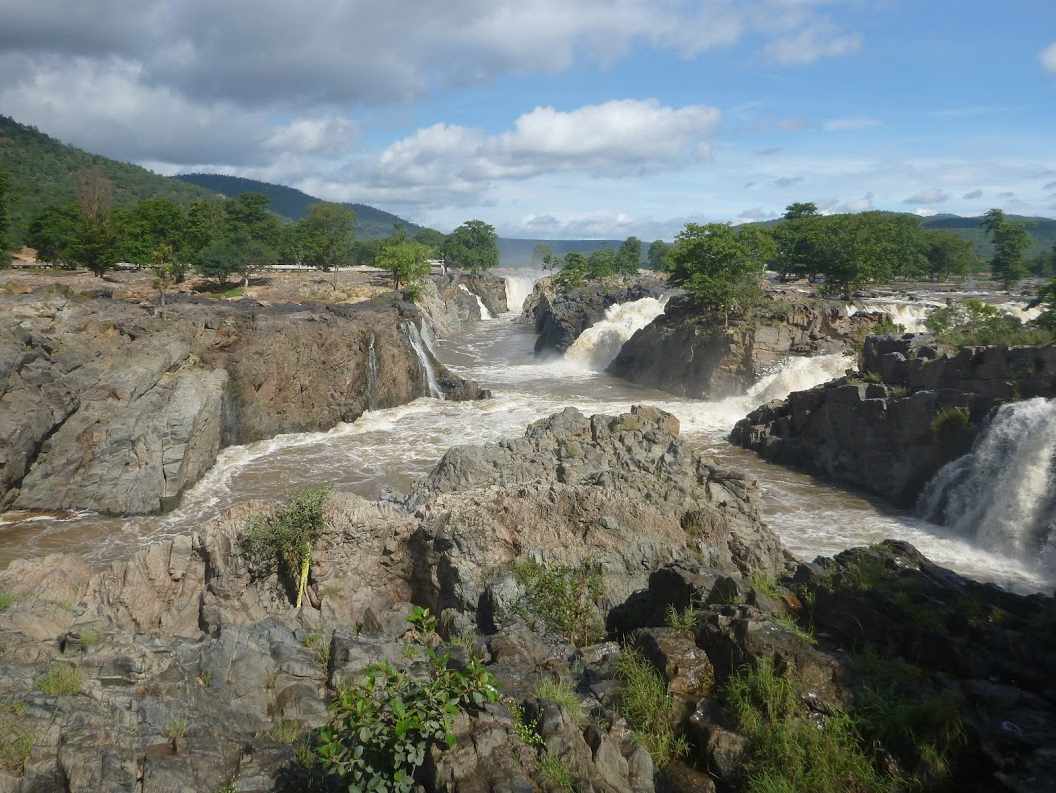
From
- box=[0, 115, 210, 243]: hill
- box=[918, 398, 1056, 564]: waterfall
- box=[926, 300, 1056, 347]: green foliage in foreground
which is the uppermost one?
box=[0, 115, 210, 243]: hill

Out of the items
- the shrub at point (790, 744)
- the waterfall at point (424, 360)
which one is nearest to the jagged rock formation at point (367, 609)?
the shrub at point (790, 744)

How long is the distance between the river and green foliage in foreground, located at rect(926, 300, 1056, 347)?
496 centimetres

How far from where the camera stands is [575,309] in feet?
186

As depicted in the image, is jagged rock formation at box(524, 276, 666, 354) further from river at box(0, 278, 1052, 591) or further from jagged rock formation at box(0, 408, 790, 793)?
jagged rock formation at box(0, 408, 790, 793)

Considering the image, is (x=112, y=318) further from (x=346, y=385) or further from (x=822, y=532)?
(x=822, y=532)

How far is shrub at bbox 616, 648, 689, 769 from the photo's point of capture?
697cm

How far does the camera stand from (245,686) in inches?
349

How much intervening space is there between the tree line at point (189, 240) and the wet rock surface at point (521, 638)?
33.9 meters

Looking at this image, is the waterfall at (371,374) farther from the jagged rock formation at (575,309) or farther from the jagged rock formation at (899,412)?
the jagged rock formation at (575,309)

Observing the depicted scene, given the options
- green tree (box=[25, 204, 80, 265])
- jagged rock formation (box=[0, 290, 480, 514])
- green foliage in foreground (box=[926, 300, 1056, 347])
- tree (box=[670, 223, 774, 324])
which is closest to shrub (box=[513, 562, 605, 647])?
jagged rock formation (box=[0, 290, 480, 514])

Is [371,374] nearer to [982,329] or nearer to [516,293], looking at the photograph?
[982,329]

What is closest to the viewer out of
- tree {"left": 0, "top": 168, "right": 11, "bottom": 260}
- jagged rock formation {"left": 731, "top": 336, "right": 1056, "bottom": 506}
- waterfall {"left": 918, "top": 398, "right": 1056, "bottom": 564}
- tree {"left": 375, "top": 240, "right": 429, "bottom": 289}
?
waterfall {"left": 918, "top": 398, "right": 1056, "bottom": 564}

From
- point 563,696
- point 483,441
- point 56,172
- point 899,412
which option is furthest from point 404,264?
point 56,172

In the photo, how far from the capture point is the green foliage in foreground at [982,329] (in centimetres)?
2473
